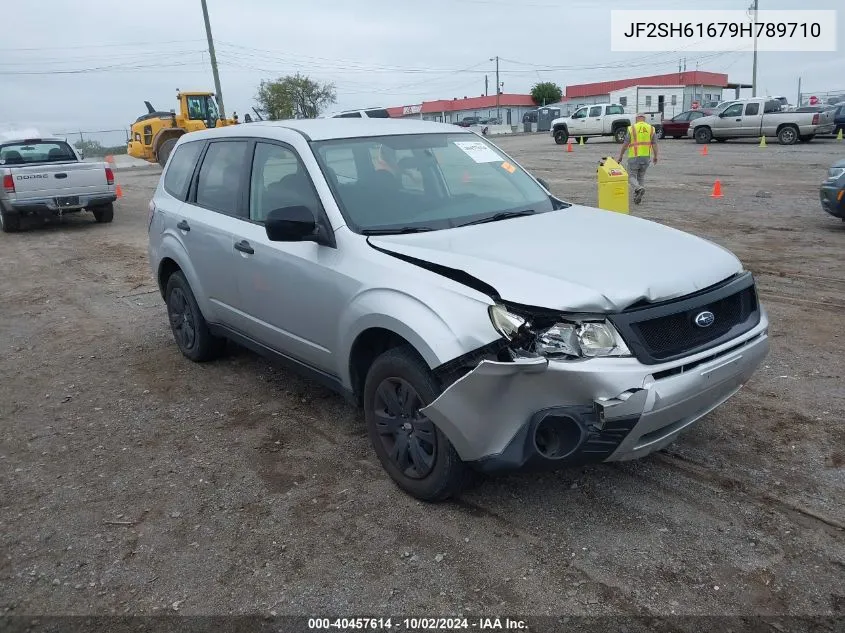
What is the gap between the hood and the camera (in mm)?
3066

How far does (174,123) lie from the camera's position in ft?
92.5

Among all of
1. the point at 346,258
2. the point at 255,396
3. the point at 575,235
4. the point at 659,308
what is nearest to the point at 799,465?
the point at 659,308

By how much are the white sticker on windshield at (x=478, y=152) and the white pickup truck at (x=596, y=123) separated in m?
29.8

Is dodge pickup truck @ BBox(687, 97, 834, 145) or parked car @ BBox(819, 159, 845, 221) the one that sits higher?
dodge pickup truck @ BBox(687, 97, 834, 145)

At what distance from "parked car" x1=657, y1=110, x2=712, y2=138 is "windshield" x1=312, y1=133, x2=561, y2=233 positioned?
3105cm

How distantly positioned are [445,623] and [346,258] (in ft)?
6.20

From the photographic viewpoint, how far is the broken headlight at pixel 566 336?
3002 millimetres

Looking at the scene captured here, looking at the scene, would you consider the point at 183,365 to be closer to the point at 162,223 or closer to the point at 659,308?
the point at 162,223

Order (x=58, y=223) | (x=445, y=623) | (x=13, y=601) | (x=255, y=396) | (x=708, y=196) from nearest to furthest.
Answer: (x=445, y=623) → (x=13, y=601) → (x=255, y=396) → (x=708, y=196) → (x=58, y=223)

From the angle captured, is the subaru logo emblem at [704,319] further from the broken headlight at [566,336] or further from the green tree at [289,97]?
the green tree at [289,97]

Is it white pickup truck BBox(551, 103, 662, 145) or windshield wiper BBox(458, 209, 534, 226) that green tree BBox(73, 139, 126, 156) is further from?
windshield wiper BBox(458, 209, 534, 226)

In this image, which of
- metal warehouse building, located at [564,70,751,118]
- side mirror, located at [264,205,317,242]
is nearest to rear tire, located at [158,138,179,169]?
side mirror, located at [264,205,317,242]

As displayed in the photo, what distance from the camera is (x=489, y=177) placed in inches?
184

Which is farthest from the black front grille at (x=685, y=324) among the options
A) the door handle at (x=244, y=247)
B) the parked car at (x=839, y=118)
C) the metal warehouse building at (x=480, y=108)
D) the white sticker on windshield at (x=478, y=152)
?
the metal warehouse building at (x=480, y=108)
